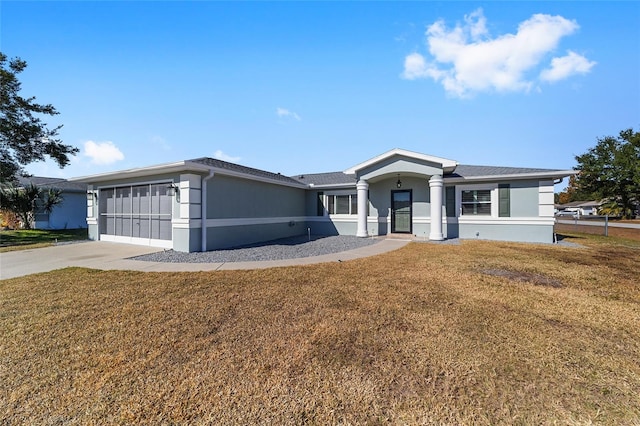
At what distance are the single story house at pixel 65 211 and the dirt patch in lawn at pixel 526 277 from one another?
26.1 metres

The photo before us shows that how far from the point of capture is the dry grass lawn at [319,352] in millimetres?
2170

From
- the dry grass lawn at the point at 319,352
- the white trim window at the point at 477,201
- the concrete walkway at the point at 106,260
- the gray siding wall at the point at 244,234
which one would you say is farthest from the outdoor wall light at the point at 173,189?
the white trim window at the point at 477,201

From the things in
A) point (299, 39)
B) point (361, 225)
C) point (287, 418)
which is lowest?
point (287, 418)

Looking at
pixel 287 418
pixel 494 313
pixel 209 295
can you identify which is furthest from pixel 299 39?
pixel 287 418

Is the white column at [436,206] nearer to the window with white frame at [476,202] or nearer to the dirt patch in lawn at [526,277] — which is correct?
the window with white frame at [476,202]

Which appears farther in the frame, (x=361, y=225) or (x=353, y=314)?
(x=361, y=225)

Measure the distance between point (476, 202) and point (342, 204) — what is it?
6.59 metres

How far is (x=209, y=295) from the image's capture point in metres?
4.88

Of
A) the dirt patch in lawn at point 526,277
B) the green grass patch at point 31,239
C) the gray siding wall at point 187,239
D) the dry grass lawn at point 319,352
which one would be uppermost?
the gray siding wall at point 187,239

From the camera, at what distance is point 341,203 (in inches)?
603

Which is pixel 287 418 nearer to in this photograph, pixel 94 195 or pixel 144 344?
pixel 144 344

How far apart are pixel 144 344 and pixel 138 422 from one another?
131cm

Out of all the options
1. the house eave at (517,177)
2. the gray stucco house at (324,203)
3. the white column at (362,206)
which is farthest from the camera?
the white column at (362,206)

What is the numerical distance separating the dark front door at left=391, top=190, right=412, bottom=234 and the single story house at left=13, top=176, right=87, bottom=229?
74.4 feet
